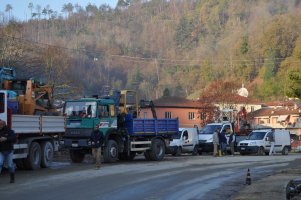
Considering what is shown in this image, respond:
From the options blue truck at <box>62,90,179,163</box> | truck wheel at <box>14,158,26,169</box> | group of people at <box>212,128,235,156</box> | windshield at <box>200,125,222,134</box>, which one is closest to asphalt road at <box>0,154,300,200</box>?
truck wheel at <box>14,158,26,169</box>

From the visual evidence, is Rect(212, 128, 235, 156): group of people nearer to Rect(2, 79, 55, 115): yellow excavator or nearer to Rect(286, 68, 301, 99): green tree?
Rect(286, 68, 301, 99): green tree

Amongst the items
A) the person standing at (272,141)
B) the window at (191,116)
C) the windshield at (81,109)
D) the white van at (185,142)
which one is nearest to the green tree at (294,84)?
the windshield at (81,109)

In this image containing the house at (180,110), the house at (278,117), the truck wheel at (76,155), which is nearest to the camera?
the truck wheel at (76,155)

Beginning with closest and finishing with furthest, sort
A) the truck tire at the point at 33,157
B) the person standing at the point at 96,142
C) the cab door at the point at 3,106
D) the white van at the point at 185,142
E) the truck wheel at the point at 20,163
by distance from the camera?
the cab door at the point at 3,106, the truck tire at the point at 33,157, the truck wheel at the point at 20,163, the person standing at the point at 96,142, the white van at the point at 185,142

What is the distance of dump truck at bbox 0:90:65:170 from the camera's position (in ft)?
62.4

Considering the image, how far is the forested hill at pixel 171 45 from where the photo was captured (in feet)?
333

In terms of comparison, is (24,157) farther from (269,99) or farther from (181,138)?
(269,99)

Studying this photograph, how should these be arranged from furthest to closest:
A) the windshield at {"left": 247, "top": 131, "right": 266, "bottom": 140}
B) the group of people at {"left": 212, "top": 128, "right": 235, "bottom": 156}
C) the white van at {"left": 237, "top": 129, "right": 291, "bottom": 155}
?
1. the windshield at {"left": 247, "top": 131, "right": 266, "bottom": 140}
2. the white van at {"left": 237, "top": 129, "right": 291, "bottom": 155}
3. the group of people at {"left": 212, "top": 128, "right": 235, "bottom": 156}

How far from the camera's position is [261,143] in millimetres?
37938

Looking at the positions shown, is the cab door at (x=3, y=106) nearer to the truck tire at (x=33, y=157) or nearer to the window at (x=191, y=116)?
the truck tire at (x=33, y=157)

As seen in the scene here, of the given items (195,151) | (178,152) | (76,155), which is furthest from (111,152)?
(195,151)

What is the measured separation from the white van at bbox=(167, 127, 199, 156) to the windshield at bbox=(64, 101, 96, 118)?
11.4 m

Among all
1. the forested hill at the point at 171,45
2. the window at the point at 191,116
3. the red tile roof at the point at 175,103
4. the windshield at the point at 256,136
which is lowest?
the windshield at the point at 256,136

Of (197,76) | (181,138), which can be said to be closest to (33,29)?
(197,76)
